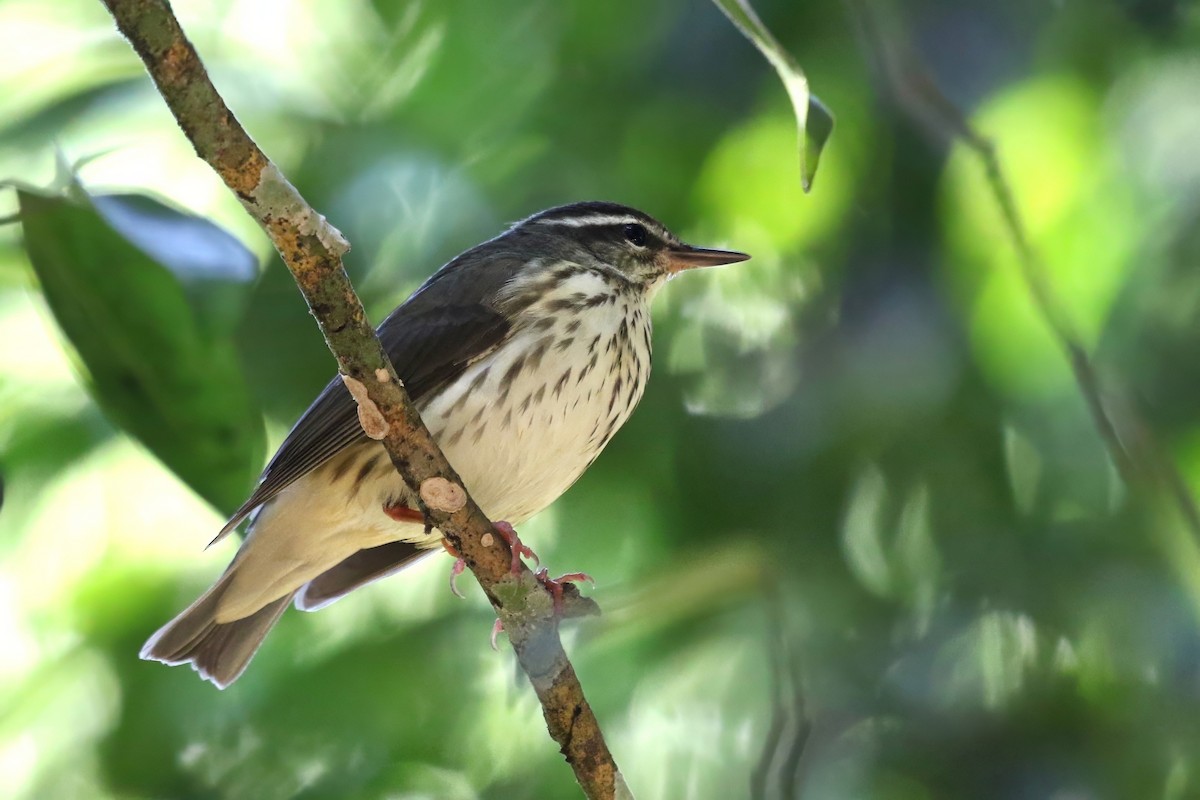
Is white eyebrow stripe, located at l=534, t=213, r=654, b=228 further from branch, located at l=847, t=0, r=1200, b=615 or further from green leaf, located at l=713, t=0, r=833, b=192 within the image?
green leaf, located at l=713, t=0, r=833, b=192

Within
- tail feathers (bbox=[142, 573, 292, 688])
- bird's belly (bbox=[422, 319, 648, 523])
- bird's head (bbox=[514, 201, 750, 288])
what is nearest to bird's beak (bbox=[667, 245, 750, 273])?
bird's head (bbox=[514, 201, 750, 288])

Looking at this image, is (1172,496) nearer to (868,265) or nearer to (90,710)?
(868,265)

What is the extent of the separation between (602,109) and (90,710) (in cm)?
301

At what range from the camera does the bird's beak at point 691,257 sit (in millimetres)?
4535

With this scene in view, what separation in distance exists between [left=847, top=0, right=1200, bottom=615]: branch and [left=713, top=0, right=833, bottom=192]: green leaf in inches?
64.3

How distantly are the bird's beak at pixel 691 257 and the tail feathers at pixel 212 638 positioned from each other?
1.65 m

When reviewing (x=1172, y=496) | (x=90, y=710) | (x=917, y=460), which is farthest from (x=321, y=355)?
(x=1172, y=496)

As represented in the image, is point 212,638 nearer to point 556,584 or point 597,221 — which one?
point 556,584

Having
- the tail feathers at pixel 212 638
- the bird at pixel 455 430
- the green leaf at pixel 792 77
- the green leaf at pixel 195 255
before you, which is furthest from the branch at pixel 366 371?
the tail feathers at pixel 212 638

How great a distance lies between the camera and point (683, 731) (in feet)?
15.5

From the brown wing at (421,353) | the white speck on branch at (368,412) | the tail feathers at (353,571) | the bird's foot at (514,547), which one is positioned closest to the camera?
the white speck on branch at (368,412)

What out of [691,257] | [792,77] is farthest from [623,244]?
[792,77]

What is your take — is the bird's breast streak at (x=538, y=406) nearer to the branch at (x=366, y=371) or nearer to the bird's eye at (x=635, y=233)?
the bird's eye at (x=635, y=233)

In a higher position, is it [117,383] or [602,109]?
[117,383]
